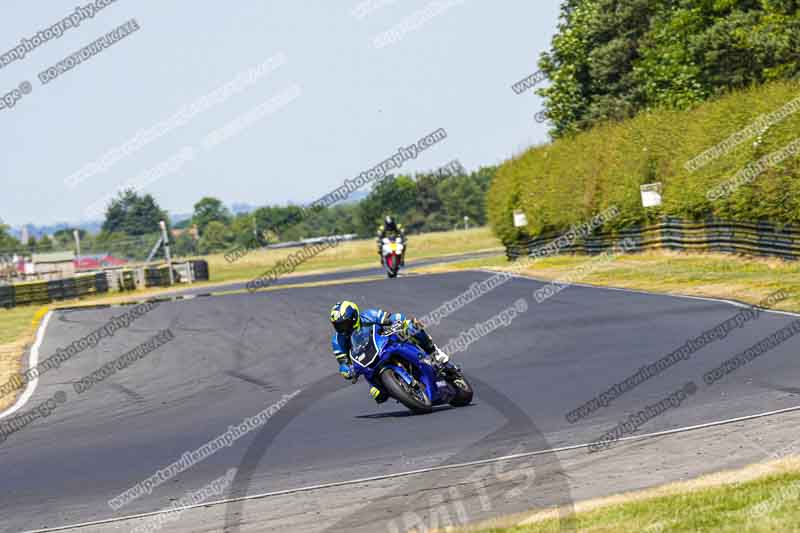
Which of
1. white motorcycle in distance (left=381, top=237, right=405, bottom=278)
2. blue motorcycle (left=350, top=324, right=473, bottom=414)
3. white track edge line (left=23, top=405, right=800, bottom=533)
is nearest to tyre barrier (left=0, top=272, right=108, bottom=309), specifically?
white motorcycle in distance (left=381, top=237, right=405, bottom=278)

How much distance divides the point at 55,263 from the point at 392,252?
109 ft

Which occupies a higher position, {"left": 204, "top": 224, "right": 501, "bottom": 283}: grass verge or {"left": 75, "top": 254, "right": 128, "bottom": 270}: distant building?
{"left": 75, "top": 254, "right": 128, "bottom": 270}: distant building

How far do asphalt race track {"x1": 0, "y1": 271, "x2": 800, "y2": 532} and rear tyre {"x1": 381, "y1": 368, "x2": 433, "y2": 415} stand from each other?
162mm

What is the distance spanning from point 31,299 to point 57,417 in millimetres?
29194

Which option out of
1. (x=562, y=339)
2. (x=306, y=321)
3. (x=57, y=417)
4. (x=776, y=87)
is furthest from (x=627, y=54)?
(x=57, y=417)

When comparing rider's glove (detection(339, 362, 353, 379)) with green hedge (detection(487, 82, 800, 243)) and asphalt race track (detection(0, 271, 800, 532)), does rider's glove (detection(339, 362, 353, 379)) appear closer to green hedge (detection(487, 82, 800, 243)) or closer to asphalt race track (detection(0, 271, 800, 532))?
asphalt race track (detection(0, 271, 800, 532))

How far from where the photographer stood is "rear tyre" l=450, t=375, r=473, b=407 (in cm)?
1148

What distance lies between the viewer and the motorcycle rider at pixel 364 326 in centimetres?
1110

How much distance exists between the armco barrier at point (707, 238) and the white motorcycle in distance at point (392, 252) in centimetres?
671

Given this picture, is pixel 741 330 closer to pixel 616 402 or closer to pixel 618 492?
pixel 616 402

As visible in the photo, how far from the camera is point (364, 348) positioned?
1103 cm

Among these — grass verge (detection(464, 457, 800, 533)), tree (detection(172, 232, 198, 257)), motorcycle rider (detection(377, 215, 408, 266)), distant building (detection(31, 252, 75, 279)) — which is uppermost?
tree (detection(172, 232, 198, 257))

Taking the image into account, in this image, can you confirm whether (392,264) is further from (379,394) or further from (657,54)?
(379,394)

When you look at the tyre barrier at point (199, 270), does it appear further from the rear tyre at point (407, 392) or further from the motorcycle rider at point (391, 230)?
the rear tyre at point (407, 392)
